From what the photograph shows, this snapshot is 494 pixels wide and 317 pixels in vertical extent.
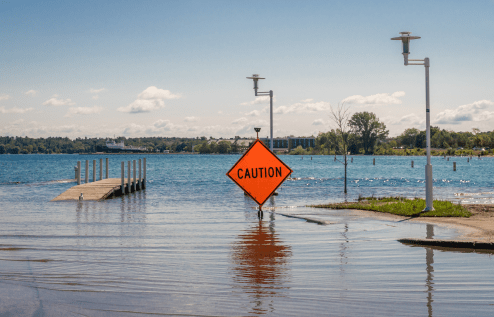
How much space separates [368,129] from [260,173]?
175 m

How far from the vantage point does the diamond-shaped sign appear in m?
14.4

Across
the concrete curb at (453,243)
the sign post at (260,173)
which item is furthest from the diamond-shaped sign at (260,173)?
the concrete curb at (453,243)

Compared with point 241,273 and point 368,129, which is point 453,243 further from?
point 368,129

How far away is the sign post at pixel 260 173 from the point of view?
14.4 meters

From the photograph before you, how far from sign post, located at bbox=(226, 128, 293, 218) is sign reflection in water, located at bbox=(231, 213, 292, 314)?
2020 millimetres

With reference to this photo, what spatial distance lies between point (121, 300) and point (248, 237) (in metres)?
5.94

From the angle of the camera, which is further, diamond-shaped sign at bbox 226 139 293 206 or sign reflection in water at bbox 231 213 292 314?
diamond-shaped sign at bbox 226 139 293 206

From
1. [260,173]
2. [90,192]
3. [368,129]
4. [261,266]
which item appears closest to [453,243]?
[261,266]

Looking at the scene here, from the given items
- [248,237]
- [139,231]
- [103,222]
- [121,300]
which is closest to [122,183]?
[103,222]

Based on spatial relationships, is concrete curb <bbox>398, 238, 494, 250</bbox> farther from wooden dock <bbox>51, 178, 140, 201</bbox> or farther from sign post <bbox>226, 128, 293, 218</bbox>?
wooden dock <bbox>51, 178, 140, 201</bbox>

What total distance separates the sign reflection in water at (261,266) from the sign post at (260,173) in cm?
202

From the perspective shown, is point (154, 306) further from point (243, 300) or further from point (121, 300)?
point (243, 300)

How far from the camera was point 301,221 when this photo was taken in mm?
15070

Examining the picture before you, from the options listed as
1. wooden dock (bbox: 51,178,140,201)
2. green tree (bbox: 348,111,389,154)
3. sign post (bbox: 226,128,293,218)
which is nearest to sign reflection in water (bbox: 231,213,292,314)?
sign post (bbox: 226,128,293,218)
